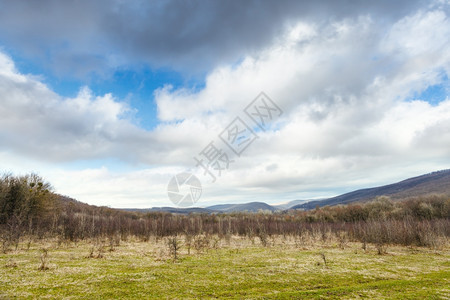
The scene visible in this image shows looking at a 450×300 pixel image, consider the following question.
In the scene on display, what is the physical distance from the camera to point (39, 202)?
99.9 ft

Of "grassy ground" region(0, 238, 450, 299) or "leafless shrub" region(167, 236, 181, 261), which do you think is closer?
"grassy ground" region(0, 238, 450, 299)

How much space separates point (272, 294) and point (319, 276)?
452 cm

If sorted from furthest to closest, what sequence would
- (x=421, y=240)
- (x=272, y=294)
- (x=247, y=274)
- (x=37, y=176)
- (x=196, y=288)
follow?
(x=37, y=176) < (x=421, y=240) < (x=247, y=274) < (x=196, y=288) < (x=272, y=294)

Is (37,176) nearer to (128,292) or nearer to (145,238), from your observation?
(145,238)

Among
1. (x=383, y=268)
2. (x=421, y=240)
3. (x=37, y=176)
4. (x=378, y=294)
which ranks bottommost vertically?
(x=421, y=240)

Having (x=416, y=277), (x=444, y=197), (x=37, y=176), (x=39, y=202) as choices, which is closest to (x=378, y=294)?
(x=416, y=277)

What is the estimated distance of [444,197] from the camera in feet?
177

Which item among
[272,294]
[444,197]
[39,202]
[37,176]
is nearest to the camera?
[272,294]

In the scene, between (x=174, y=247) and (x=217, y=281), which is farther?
(x=174, y=247)

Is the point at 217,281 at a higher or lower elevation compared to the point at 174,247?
lower

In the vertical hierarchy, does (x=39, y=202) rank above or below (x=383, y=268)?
above

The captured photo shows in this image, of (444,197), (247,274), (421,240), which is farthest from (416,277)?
(444,197)

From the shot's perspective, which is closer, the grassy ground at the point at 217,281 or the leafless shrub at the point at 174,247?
the grassy ground at the point at 217,281

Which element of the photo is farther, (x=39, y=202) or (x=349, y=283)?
(x=39, y=202)
